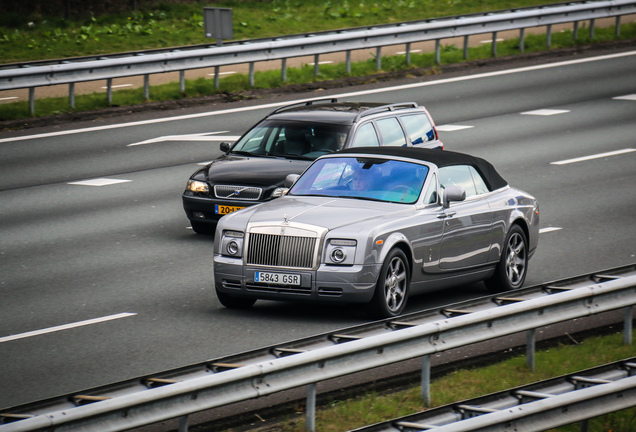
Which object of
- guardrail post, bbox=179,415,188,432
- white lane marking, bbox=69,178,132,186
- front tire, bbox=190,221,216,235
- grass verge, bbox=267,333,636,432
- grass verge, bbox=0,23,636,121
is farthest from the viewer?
grass verge, bbox=0,23,636,121

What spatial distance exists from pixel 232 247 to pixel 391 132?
17.1ft

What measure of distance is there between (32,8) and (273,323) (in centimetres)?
2775

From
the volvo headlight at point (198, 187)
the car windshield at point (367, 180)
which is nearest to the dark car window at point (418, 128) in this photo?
the volvo headlight at point (198, 187)

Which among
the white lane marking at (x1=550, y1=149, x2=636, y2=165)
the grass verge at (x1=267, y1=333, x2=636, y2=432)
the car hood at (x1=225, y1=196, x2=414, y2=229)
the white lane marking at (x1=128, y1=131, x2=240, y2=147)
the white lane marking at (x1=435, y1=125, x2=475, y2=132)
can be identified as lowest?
the white lane marking at (x1=550, y1=149, x2=636, y2=165)

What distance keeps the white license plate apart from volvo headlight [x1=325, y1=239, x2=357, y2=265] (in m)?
0.34

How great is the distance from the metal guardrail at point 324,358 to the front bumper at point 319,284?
1.69m

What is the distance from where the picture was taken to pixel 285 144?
15.7 meters

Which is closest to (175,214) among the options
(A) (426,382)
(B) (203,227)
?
(B) (203,227)

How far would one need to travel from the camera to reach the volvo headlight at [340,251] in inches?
430

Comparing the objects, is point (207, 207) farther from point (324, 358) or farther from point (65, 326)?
point (324, 358)

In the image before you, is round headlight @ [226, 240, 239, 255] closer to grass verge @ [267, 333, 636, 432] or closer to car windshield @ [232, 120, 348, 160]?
grass verge @ [267, 333, 636, 432]

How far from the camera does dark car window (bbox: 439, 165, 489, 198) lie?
494 inches

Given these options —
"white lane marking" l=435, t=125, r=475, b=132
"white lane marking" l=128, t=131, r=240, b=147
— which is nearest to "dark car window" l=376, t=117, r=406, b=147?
"white lane marking" l=128, t=131, r=240, b=147

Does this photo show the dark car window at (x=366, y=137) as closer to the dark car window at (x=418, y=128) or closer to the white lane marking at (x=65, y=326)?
the dark car window at (x=418, y=128)
